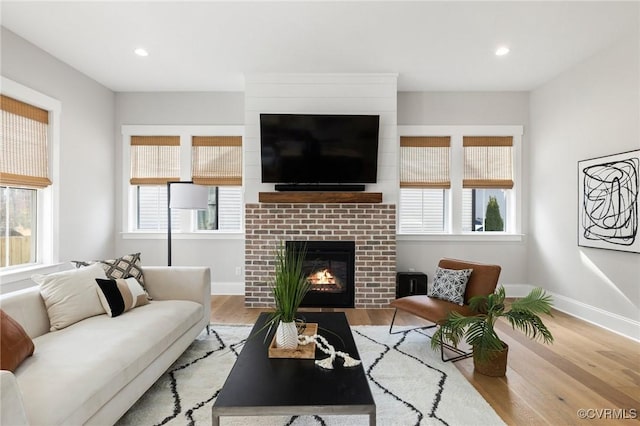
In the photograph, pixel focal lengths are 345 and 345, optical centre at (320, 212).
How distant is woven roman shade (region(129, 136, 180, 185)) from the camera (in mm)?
4848

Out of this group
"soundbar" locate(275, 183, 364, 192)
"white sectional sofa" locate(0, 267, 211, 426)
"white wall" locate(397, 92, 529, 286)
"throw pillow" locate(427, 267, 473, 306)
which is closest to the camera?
"white sectional sofa" locate(0, 267, 211, 426)

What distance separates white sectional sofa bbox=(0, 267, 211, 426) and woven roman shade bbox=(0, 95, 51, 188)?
173cm

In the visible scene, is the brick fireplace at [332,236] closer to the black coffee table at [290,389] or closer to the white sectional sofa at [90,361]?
the white sectional sofa at [90,361]

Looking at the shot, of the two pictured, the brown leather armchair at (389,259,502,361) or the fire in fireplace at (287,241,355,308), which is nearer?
the brown leather armchair at (389,259,502,361)

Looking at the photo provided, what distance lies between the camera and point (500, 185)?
15.8ft

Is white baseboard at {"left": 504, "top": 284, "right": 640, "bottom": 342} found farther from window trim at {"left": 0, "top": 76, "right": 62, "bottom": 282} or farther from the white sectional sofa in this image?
window trim at {"left": 0, "top": 76, "right": 62, "bottom": 282}

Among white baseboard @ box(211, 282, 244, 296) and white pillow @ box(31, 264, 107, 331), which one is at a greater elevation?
white pillow @ box(31, 264, 107, 331)

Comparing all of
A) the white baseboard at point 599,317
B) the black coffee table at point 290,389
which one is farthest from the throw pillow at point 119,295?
the white baseboard at point 599,317

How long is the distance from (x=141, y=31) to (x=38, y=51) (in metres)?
1.24

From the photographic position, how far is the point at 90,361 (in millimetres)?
1689

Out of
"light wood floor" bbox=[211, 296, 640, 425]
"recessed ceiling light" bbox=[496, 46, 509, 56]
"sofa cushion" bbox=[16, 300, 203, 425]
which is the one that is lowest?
"light wood floor" bbox=[211, 296, 640, 425]

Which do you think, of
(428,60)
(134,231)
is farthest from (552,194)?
(134,231)

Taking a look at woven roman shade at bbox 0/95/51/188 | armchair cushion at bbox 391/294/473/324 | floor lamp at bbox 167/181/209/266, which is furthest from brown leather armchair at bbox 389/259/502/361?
woven roman shade at bbox 0/95/51/188

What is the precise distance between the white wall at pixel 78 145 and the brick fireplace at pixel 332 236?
1.98 metres
